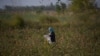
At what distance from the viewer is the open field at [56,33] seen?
2.84 meters

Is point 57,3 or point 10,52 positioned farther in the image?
point 57,3

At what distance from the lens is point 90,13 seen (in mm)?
3021

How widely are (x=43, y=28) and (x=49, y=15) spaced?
0.15 metres

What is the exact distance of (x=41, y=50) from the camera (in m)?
2.88

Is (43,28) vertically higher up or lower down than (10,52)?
higher up

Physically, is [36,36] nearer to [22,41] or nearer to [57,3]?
[22,41]

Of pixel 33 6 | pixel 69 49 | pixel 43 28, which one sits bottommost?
pixel 69 49

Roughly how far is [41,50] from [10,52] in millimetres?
A: 323

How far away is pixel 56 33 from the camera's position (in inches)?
116

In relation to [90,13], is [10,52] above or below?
below

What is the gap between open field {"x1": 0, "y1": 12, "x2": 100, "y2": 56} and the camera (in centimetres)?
284

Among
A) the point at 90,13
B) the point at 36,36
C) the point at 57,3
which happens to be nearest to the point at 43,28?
the point at 36,36

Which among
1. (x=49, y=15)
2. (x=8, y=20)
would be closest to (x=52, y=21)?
(x=49, y=15)

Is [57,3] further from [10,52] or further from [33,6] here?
[10,52]
